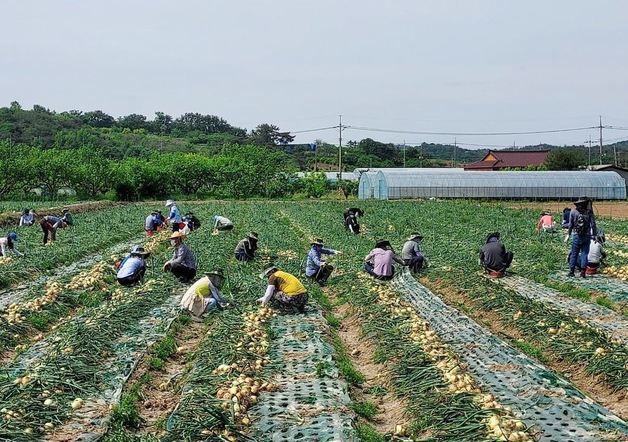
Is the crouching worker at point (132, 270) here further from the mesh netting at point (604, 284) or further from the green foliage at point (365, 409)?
the mesh netting at point (604, 284)

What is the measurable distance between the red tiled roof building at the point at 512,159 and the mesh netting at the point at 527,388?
88619mm

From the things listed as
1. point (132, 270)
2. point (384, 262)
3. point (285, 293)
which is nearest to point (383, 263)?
point (384, 262)

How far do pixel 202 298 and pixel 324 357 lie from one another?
388 cm

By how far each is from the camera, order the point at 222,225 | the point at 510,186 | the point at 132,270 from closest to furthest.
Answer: the point at 132,270 → the point at 222,225 → the point at 510,186

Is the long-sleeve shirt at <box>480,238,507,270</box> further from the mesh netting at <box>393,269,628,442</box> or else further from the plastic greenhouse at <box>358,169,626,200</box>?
the plastic greenhouse at <box>358,169,626,200</box>

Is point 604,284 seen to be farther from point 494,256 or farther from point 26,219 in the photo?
point 26,219

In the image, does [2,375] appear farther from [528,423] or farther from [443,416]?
[528,423]

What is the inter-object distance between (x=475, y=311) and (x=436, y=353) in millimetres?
4849

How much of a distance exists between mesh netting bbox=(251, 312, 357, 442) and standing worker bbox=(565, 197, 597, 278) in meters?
8.17

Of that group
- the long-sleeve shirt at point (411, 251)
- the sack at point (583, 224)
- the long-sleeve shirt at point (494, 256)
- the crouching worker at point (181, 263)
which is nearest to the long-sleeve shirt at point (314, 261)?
the long-sleeve shirt at point (411, 251)

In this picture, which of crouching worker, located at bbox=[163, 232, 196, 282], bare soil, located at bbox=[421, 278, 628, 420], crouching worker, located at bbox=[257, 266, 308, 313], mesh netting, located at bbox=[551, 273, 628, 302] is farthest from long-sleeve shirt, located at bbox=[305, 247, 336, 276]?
mesh netting, located at bbox=[551, 273, 628, 302]

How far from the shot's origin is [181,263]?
16.2 m

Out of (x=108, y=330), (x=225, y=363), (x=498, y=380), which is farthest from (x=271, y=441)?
(x=108, y=330)

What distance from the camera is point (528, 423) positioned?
23.4 feet
